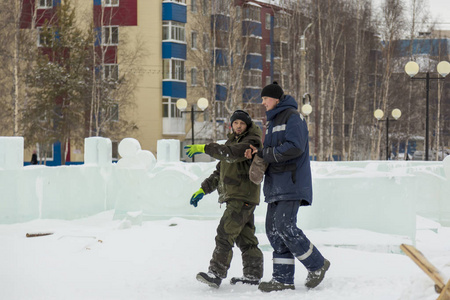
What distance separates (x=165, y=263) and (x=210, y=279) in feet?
4.54

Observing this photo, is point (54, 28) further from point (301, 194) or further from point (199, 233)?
point (301, 194)

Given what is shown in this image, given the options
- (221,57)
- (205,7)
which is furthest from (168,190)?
(221,57)

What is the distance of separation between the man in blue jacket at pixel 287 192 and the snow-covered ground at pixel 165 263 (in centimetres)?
17

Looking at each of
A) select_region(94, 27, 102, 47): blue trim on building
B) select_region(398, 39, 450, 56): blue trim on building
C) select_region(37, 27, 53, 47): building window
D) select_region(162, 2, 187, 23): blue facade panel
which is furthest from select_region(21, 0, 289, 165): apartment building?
select_region(398, 39, 450, 56): blue trim on building

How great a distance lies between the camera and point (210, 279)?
5848 mm

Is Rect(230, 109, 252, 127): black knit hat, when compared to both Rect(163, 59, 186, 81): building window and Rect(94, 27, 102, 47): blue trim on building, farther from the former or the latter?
Rect(163, 59, 186, 81): building window

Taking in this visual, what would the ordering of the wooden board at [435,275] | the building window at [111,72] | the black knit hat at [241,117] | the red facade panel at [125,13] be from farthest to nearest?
the red facade panel at [125,13], the building window at [111,72], the black knit hat at [241,117], the wooden board at [435,275]

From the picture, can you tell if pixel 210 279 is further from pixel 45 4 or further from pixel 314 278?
pixel 45 4

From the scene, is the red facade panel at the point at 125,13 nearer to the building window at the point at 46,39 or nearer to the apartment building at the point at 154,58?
the apartment building at the point at 154,58

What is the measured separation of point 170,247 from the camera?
8242mm

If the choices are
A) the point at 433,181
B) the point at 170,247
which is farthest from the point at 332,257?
the point at 433,181

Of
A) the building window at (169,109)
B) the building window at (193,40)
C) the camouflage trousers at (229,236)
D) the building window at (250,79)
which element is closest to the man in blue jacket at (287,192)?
the camouflage trousers at (229,236)

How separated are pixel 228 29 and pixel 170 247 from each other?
101 ft

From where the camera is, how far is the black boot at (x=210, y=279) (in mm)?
5832
